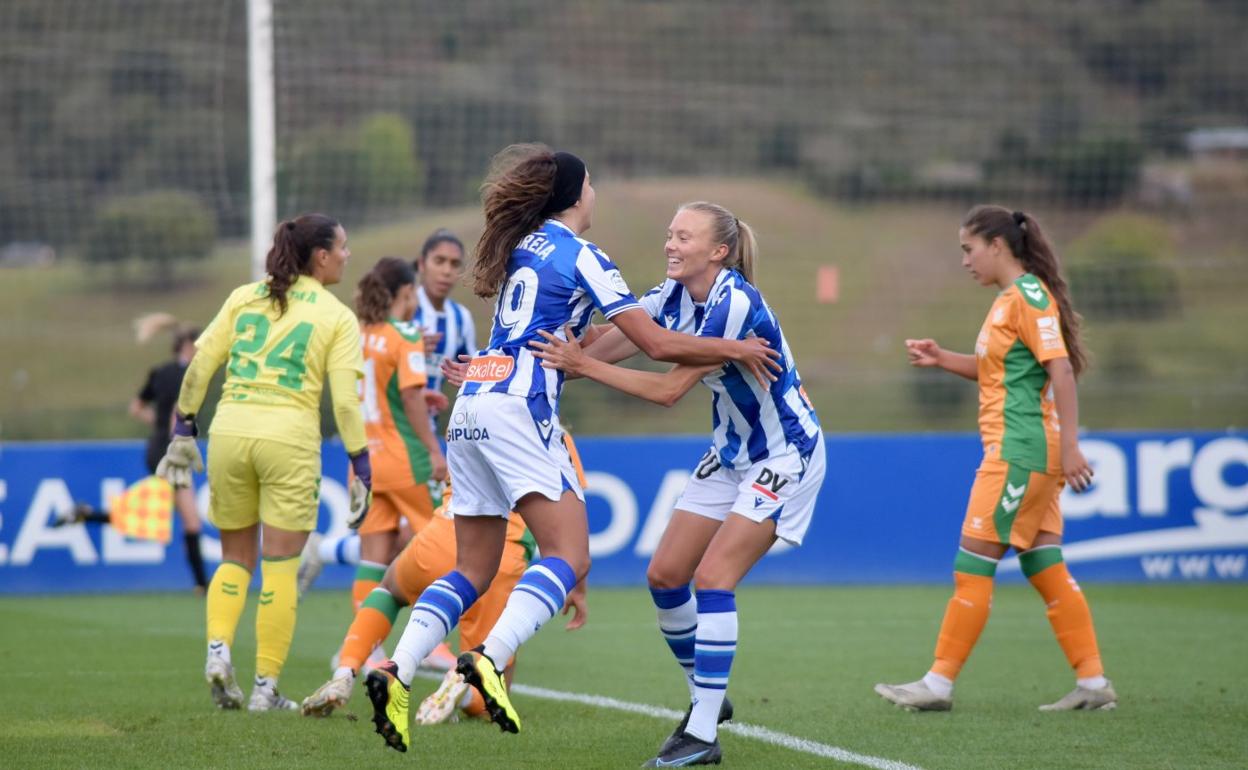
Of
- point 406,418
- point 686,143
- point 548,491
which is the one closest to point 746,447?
point 548,491

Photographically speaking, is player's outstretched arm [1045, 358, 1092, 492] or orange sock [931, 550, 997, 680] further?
orange sock [931, 550, 997, 680]

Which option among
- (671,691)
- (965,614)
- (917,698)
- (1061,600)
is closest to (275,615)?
(671,691)

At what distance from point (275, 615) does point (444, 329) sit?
2.45m

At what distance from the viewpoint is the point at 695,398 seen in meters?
22.0

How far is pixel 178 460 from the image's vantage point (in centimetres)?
671

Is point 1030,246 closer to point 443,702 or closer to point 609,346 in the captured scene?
point 609,346

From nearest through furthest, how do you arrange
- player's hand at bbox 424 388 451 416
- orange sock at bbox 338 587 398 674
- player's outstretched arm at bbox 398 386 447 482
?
orange sock at bbox 338 587 398 674 < player's outstretched arm at bbox 398 386 447 482 < player's hand at bbox 424 388 451 416

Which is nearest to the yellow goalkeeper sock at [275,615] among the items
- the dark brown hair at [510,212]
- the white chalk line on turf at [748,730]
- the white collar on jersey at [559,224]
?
the white chalk line on turf at [748,730]

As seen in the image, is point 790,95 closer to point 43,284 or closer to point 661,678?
point 43,284

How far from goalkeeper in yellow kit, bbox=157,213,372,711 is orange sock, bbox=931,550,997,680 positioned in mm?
2578

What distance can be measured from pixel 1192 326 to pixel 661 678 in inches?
641

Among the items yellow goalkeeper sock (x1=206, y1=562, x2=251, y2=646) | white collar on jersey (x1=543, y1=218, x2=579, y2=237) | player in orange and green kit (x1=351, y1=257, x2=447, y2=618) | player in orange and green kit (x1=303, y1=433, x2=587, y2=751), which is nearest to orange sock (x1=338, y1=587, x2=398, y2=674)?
player in orange and green kit (x1=303, y1=433, x2=587, y2=751)

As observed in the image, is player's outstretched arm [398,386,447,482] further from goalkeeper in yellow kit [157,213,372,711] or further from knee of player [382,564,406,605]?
knee of player [382,564,406,605]

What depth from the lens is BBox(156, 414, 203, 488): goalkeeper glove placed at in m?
6.71
